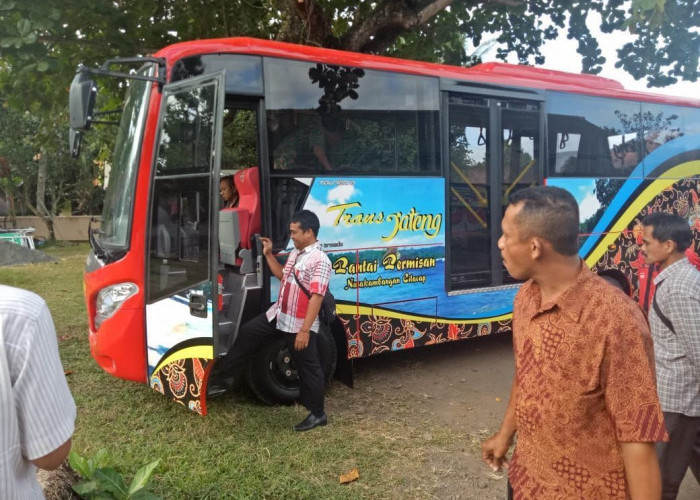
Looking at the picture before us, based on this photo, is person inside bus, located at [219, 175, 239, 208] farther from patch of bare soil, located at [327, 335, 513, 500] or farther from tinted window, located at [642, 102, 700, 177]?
tinted window, located at [642, 102, 700, 177]

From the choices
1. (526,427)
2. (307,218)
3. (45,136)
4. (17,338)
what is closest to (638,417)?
(526,427)

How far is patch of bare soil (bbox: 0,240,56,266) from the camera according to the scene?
50.3 feet

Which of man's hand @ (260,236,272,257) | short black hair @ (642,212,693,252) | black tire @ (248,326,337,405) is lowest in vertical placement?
black tire @ (248,326,337,405)

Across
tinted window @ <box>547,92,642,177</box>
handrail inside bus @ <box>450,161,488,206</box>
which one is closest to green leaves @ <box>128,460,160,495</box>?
handrail inside bus @ <box>450,161,488,206</box>

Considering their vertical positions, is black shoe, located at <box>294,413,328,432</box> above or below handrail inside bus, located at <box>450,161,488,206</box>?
below

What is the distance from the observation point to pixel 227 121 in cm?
564

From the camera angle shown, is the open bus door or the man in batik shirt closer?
the man in batik shirt

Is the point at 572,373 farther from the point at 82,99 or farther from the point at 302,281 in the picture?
the point at 82,99

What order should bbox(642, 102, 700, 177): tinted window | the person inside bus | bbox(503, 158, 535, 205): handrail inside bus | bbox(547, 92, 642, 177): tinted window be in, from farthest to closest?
bbox(642, 102, 700, 177): tinted window < bbox(547, 92, 642, 177): tinted window < bbox(503, 158, 535, 205): handrail inside bus < the person inside bus

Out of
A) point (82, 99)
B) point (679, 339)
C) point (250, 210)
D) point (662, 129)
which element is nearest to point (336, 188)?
point (250, 210)

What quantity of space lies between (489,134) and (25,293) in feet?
17.7

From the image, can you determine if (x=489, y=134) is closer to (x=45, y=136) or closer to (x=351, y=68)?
(x=351, y=68)

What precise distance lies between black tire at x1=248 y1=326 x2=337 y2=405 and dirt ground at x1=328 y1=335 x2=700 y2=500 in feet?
1.26

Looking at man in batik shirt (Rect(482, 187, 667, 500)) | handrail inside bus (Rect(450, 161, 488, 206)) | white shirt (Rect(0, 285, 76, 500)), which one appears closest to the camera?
white shirt (Rect(0, 285, 76, 500))
